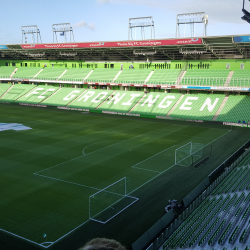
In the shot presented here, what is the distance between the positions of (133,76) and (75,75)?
14448 mm

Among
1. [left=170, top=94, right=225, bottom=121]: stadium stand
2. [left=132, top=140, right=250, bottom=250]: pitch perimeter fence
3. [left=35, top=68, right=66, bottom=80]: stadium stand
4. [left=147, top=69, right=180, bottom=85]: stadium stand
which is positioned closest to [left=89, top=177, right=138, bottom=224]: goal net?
[left=132, top=140, right=250, bottom=250]: pitch perimeter fence

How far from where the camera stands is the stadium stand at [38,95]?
202 feet

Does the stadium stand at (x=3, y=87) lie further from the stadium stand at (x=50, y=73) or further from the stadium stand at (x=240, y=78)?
the stadium stand at (x=240, y=78)

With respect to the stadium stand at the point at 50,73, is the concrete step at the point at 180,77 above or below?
below

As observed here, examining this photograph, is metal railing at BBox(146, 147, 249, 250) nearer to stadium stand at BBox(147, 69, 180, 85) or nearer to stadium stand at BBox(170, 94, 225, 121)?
stadium stand at BBox(170, 94, 225, 121)

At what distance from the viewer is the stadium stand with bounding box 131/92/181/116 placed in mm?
48625

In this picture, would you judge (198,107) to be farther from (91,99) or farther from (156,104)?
(91,99)

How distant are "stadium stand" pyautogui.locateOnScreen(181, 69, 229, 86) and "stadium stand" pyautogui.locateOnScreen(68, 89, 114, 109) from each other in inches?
618

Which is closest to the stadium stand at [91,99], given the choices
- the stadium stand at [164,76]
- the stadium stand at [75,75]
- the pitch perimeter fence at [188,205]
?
the stadium stand at [75,75]

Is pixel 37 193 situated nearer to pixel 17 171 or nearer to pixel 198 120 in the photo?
pixel 17 171

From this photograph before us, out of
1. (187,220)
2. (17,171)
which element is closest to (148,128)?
(17,171)

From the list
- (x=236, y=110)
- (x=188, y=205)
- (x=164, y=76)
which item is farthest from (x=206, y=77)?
(x=188, y=205)

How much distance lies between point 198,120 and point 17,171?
29.9 meters

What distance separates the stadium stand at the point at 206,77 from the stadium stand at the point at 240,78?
1.52m
